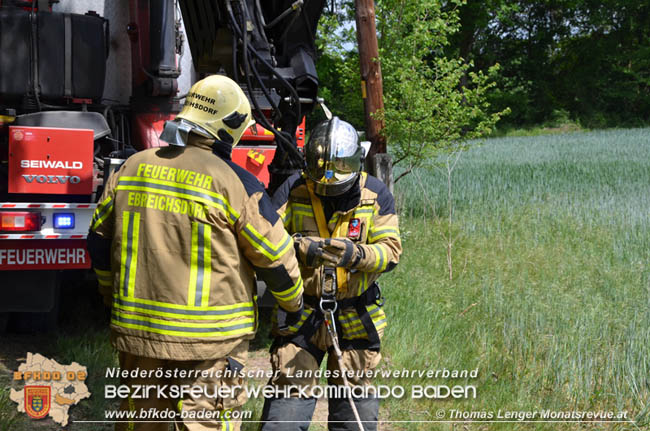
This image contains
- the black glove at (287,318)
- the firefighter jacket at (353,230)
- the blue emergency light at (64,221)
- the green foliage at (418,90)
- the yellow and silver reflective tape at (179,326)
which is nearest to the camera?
the yellow and silver reflective tape at (179,326)

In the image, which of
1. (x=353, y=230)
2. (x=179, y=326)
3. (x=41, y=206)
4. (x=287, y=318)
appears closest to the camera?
(x=179, y=326)

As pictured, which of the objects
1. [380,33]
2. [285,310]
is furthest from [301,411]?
[380,33]

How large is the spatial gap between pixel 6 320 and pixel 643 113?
138ft

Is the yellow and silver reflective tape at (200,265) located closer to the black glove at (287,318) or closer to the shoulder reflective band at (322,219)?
the black glove at (287,318)

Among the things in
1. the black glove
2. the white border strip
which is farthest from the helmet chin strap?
the white border strip

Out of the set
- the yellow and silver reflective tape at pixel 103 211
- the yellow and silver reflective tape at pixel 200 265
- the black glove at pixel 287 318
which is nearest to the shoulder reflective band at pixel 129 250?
the yellow and silver reflective tape at pixel 103 211

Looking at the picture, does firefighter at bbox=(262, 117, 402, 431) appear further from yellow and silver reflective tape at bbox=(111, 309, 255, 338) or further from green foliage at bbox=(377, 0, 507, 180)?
green foliage at bbox=(377, 0, 507, 180)

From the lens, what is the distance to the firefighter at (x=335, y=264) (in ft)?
9.95

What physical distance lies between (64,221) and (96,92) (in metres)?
1.06

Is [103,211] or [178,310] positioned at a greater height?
[103,211]

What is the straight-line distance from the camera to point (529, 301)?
5.41 m

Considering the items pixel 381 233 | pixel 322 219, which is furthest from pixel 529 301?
pixel 322 219

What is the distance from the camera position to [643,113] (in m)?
40.8

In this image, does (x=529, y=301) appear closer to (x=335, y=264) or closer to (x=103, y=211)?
(x=335, y=264)
